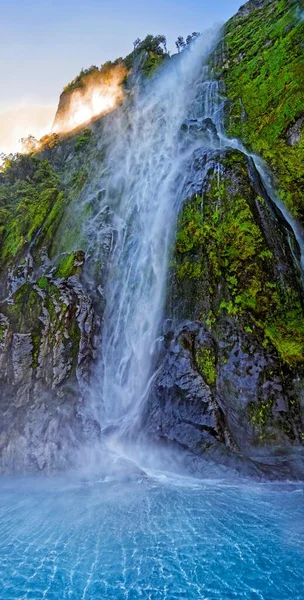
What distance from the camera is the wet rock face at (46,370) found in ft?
33.7

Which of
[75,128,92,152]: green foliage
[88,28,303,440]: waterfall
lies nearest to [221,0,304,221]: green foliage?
[88,28,303,440]: waterfall

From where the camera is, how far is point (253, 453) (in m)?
8.67

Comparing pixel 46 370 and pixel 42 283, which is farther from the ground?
pixel 42 283

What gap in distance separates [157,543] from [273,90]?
44.7 feet

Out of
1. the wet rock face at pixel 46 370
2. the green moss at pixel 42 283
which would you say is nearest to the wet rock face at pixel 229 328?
the wet rock face at pixel 46 370

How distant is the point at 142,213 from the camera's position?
46.4 feet

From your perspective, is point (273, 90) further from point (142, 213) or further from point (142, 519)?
point (142, 519)

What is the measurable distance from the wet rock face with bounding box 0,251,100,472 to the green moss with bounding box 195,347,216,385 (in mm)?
3343

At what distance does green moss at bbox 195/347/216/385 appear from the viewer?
382 inches

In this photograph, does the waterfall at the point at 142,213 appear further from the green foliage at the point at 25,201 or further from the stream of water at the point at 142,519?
the green foliage at the point at 25,201

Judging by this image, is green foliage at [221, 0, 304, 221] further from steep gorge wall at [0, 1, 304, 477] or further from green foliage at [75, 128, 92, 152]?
green foliage at [75, 128, 92, 152]

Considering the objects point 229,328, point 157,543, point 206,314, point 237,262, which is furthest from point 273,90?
point 157,543

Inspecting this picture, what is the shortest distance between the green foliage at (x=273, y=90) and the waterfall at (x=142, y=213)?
1.49m

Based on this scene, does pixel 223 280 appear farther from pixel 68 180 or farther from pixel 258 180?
pixel 68 180
